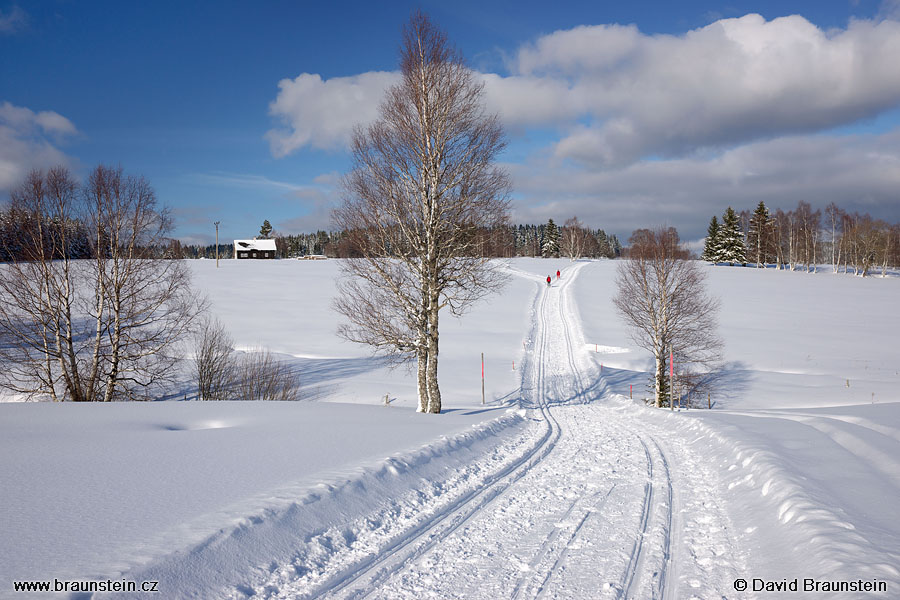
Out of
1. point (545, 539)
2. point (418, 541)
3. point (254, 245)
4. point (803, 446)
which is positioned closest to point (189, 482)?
point (418, 541)

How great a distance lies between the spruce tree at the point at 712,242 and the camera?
89938 mm

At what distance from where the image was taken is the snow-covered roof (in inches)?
3959

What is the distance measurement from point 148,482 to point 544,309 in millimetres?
44274

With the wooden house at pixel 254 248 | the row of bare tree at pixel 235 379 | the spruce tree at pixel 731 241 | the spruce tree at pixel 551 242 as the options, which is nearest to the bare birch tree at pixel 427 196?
the row of bare tree at pixel 235 379

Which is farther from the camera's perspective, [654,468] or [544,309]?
[544,309]

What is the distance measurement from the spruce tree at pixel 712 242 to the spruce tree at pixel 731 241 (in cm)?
111

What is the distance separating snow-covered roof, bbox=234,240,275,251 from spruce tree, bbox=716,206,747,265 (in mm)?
94833

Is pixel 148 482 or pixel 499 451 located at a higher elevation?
pixel 148 482

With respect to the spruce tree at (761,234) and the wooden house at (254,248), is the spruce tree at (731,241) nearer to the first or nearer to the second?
the spruce tree at (761,234)

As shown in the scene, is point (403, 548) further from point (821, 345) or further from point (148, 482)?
point (821, 345)

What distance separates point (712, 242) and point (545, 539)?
103 metres

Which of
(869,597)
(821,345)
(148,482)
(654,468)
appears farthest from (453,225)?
(821,345)

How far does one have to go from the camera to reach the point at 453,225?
13.3 m

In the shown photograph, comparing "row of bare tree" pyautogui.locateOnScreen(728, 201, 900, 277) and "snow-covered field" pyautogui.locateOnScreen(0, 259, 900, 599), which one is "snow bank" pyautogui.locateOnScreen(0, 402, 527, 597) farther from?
"row of bare tree" pyautogui.locateOnScreen(728, 201, 900, 277)
